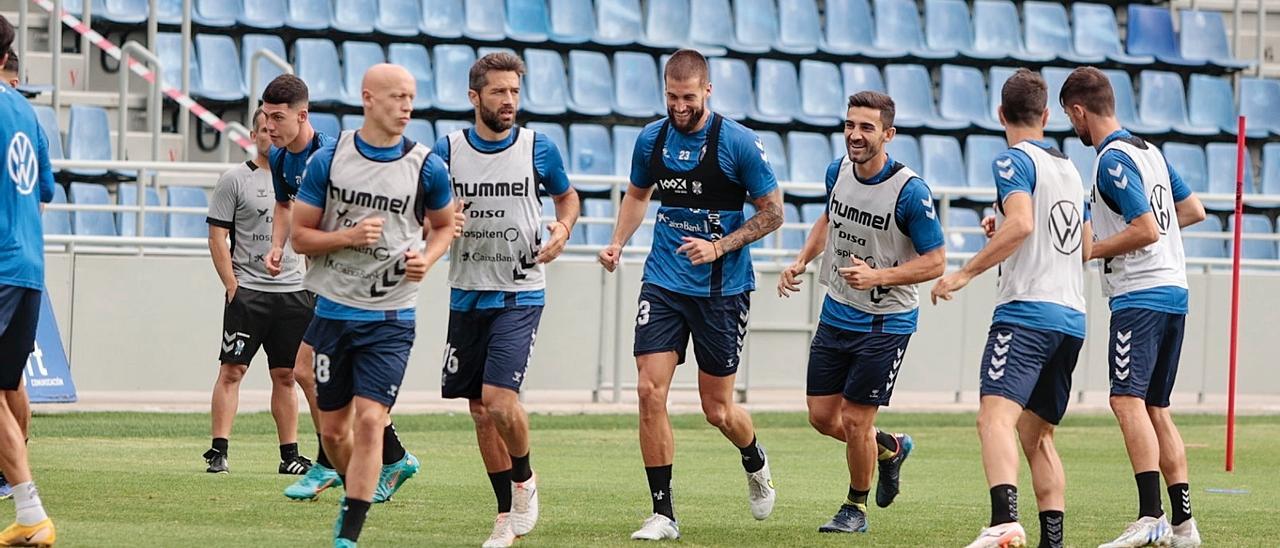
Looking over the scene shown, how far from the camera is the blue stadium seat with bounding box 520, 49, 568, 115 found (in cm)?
1900

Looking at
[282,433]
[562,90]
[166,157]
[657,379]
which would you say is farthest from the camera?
[562,90]

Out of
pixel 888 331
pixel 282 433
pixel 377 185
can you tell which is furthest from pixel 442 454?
pixel 377 185

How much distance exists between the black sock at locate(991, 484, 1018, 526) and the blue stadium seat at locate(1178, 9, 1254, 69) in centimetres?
1639

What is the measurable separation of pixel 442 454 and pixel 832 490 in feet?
9.78

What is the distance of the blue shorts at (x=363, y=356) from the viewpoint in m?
6.90

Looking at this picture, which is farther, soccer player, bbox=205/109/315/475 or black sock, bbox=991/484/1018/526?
soccer player, bbox=205/109/315/475

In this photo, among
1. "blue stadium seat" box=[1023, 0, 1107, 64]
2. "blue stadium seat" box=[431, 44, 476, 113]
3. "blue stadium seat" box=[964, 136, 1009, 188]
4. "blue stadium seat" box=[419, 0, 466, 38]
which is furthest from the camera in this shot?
"blue stadium seat" box=[1023, 0, 1107, 64]

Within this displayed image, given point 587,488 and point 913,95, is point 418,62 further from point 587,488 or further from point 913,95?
point 587,488

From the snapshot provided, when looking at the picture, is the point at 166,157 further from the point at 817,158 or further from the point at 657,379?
the point at 657,379

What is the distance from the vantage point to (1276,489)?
10.8 metres

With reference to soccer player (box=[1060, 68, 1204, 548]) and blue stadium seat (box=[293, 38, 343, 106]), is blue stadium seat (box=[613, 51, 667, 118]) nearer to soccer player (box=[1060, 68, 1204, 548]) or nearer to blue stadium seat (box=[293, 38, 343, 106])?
blue stadium seat (box=[293, 38, 343, 106])

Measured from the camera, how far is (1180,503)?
26.3 feet

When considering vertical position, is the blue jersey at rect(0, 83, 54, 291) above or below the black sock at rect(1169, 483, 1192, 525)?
above

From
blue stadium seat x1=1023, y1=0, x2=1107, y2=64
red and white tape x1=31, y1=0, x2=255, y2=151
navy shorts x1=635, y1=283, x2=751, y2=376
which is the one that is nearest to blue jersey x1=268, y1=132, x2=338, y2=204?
navy shorts x1=635, y1=283, x2=751, y2=376
